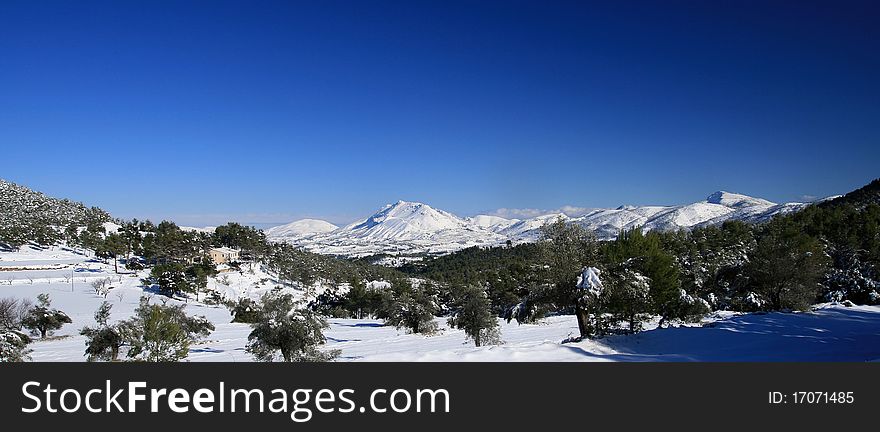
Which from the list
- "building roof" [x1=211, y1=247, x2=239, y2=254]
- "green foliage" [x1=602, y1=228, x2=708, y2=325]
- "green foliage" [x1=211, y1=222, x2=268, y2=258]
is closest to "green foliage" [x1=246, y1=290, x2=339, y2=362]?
"green foliage" [x1=602, y1=228, x2=708, y2=325]

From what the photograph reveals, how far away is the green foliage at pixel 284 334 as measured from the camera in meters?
19.6

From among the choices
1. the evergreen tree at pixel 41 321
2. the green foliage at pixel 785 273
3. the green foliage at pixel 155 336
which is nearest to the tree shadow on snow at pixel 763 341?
the green foliage at pixel 785 273

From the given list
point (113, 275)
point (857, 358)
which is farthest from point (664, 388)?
point (113, 275)

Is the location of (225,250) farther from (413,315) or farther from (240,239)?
(413,315)

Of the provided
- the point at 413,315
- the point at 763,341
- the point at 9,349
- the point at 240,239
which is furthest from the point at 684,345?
the point at 240,239

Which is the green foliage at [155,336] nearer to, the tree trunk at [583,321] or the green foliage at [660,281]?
the tree trunk at [583,321]

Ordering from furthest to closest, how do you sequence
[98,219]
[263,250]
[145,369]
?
[98,219] → [263,250] → [145,369]

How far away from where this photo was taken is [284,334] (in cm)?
1964

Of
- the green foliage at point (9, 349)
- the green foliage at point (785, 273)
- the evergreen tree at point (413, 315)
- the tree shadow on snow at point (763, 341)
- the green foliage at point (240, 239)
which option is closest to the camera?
the tree shadow on snow at point (763, 341)

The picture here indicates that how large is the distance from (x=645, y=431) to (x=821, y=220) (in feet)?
212

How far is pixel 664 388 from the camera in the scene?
958 centimetres

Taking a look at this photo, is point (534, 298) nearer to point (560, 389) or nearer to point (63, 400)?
point (560, 389)

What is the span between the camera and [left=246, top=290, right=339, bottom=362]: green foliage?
19.6m

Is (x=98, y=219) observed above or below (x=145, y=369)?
above
